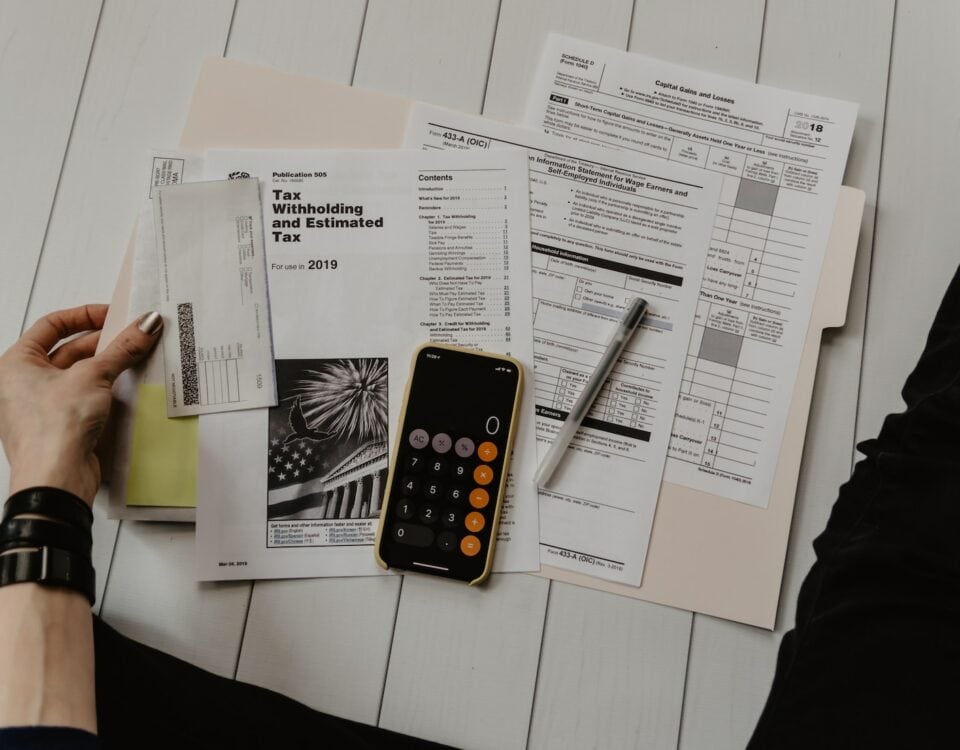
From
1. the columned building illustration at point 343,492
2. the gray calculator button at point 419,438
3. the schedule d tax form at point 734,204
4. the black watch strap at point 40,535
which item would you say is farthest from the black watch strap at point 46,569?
the schedule d tax form at point 734,204

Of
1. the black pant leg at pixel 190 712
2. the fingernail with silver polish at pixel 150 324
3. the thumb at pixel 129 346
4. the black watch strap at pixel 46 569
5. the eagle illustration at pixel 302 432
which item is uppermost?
the fingernail with silver polish at pixel 150 324

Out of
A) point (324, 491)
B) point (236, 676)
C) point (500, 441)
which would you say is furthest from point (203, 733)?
point (500, 441)

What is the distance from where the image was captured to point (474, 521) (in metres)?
0.57

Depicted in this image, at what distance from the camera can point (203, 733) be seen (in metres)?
0.51

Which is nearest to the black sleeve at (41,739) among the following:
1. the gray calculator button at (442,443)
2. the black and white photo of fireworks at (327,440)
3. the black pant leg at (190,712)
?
the black pant leg at (190,712)

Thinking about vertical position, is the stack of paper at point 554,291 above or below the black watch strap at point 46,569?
above

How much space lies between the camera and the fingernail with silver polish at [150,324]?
57cm

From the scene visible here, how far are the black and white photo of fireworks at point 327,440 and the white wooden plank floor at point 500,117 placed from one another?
0.06 meters

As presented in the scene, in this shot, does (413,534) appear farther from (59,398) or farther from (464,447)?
(59,398)

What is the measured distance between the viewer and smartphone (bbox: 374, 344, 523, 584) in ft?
1.85

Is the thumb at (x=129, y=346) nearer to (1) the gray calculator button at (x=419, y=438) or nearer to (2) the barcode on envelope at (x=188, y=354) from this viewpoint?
(2) the barcode on envelope at (x=188, y=354)

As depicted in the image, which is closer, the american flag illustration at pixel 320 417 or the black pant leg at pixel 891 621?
the black pant leg at pixel 891 621

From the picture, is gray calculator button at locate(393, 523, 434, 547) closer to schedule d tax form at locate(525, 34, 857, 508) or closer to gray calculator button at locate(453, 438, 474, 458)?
gray calculator button at locate(453, 438, 474, 458)

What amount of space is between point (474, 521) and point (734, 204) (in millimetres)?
312
